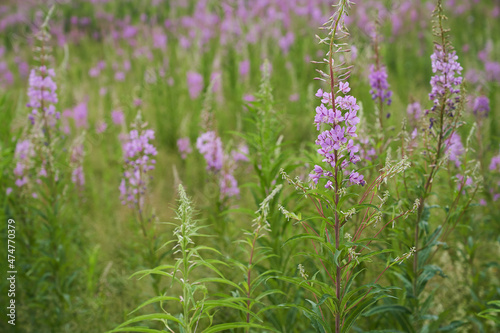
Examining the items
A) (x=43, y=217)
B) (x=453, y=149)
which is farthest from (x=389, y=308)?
(x=43, y=217)

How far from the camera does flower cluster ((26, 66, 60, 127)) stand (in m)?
3.14

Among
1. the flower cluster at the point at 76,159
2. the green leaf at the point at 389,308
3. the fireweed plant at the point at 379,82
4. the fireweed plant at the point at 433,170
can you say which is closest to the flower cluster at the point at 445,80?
the fireweed plant at the point at 433,170

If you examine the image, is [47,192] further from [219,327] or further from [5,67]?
[5,67]

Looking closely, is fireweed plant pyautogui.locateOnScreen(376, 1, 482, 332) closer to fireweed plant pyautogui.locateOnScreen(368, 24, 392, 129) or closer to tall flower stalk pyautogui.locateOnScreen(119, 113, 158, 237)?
fireweed plant pyautogui.locateOnScreen(368, 24, 392, 129)

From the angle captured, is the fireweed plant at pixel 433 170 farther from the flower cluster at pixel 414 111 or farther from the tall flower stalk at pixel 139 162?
the tall flower stalk at pixel 139 162

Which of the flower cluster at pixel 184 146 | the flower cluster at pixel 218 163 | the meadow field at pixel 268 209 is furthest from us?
the flower cluster at pixel 184 146

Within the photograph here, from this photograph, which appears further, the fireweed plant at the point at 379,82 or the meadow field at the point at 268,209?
the fireweed plant at the point at 379,82

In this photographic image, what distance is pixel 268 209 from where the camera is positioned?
213 cm

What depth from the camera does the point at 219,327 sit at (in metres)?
1.69

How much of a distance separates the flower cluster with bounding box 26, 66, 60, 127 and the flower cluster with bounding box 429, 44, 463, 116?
2661mm

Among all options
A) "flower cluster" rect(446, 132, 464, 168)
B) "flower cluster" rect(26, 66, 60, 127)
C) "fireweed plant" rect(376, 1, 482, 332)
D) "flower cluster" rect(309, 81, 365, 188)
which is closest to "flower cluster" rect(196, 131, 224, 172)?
"flower cluster" rect(26, 66, 60, 127)

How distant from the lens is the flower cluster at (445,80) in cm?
226

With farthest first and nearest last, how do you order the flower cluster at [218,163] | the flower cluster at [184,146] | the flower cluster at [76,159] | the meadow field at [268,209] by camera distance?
1. the flower cluster at [184,146]
2. the flower cluster at [76,159]
3. the flower cluster at [218,163]
4. the meadow field at [268,209]

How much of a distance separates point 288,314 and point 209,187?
1495mm
